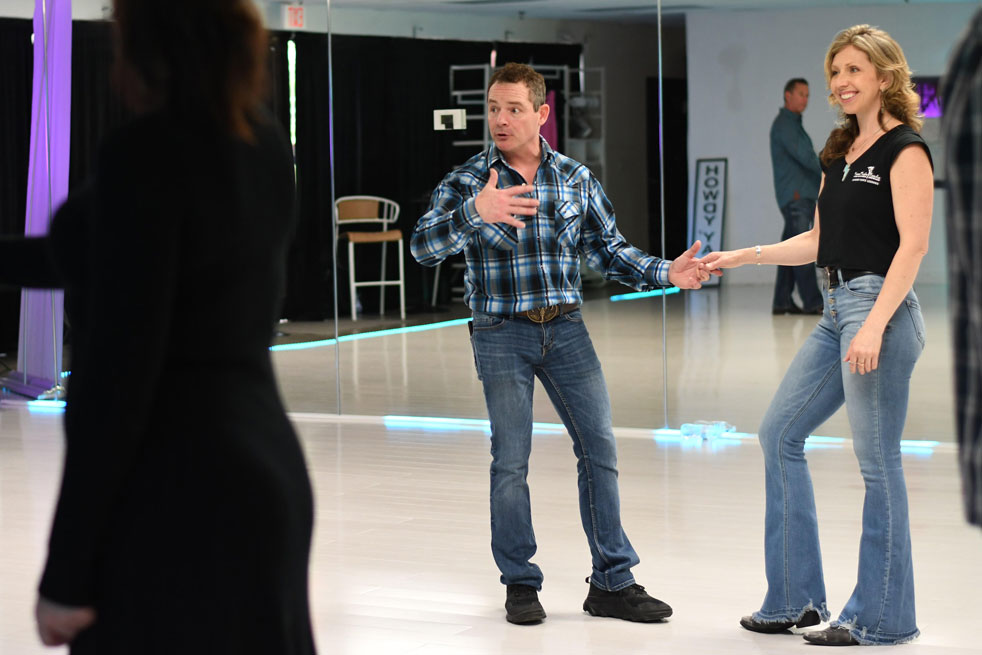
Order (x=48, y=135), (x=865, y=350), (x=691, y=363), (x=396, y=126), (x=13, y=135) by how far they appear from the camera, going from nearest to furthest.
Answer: (x=865, y=350) → (x=691, y=363) → (x=396, y=126) → (x=48, y=135) → (x=13, y=135)

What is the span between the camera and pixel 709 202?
678cm

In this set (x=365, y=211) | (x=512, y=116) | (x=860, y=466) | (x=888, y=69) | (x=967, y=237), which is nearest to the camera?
(x=967, y=237)

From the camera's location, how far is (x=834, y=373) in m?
3.47

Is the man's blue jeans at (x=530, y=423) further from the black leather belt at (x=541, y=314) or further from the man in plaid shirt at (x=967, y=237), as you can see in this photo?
the man in plaid shirt at (x=967, y=237)

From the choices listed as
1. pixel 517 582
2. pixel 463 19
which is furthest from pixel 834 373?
pixel 463 19

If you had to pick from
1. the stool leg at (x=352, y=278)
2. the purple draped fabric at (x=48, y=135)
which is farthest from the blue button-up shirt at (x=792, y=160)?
the purple draped fabric at (x=48, y=135)

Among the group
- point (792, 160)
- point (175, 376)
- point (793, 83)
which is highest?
point (793, 83)

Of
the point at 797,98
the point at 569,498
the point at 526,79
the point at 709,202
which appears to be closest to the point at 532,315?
the point at 526,79

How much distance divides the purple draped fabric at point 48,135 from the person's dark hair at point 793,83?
170 inches

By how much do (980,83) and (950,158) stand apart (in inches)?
3.3

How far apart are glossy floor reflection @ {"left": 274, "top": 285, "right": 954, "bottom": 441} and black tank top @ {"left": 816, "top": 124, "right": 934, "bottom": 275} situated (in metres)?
3.32

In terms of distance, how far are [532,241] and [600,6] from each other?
3.42 metres

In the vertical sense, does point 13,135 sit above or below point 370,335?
above

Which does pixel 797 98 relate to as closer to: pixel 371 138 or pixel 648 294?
pixel 648 294
